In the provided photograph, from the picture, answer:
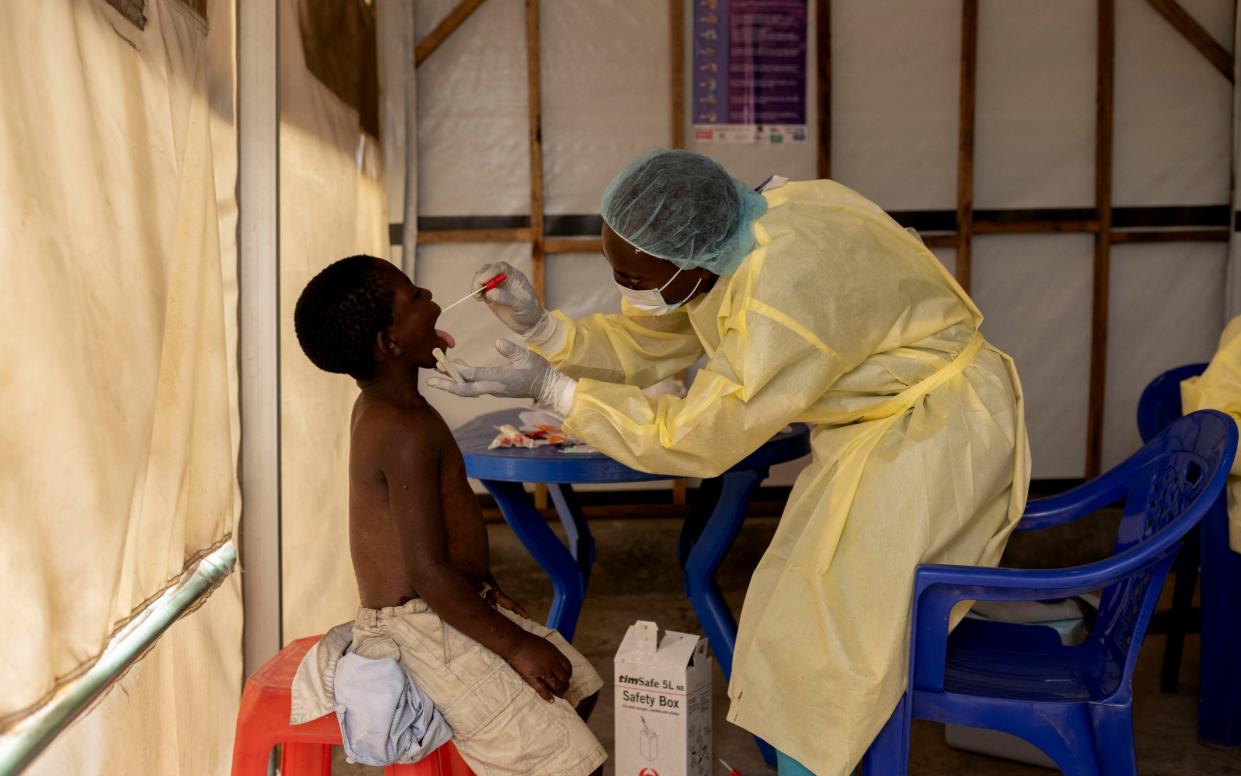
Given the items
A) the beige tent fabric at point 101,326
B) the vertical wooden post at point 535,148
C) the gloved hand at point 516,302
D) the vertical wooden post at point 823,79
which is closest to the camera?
the beige tent fabric at point 101,326

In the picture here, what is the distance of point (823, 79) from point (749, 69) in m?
0.33

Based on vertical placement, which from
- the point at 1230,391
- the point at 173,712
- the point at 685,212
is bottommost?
the point at 173,712

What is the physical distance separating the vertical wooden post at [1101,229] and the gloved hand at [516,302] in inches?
130

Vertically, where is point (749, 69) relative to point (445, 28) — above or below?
below

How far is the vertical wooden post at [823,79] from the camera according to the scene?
4672 millimetres

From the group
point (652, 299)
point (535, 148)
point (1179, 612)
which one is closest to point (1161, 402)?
point (1179, 612)

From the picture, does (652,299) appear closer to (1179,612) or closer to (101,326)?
(101,326)

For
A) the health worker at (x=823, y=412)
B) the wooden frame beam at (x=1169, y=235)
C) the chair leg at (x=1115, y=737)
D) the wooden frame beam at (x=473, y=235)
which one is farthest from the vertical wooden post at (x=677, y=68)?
the chair leg at (x=1115, y=737)

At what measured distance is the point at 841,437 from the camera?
2.04 m

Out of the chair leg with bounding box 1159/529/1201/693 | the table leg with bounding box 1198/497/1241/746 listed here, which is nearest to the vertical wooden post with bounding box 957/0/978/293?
the chair leg with bounding box 1159/529/1201/693

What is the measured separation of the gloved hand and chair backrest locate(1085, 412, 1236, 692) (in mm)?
1275

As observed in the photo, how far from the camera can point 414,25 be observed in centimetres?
461

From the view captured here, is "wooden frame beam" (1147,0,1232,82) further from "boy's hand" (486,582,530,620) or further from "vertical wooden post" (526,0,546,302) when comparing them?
"boy's hand" (486,582,530,620)

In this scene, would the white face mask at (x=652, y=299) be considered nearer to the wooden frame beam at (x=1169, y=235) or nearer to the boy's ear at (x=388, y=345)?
the boy's ear at (x=388, y=345)
